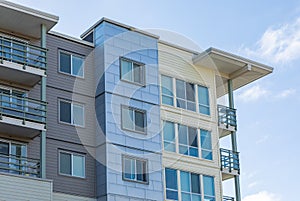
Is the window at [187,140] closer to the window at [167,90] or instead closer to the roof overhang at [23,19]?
the window at [167,90]

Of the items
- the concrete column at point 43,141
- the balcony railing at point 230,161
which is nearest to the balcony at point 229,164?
the balcony railing at point 230,161

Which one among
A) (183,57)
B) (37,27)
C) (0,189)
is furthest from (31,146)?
(183,57)

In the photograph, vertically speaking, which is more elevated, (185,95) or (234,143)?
(185,95)

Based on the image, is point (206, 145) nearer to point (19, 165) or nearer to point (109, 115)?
point (109, 115)

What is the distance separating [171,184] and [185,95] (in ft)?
16.6

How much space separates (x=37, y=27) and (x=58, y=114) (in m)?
4.02

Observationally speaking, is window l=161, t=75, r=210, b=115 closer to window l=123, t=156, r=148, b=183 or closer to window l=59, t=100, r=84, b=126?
window l=123, t=156, r=148, b=183

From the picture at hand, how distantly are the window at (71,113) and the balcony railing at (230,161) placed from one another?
330 inches

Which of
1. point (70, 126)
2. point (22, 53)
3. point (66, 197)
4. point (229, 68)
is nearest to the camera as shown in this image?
point (66, 197)

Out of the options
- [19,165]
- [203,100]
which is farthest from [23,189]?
[203,100]

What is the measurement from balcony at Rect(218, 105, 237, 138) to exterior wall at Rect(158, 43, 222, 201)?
0.64 m

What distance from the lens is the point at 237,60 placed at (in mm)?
37188

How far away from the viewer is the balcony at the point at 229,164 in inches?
1429

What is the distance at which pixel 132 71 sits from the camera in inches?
1344
